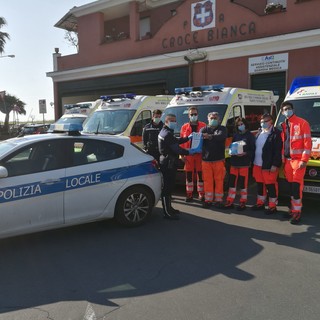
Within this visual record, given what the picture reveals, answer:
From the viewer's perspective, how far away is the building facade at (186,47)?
13.2 meters

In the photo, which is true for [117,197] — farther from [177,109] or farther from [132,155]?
[177,109]

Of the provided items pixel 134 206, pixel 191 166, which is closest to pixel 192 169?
pixel 191 166

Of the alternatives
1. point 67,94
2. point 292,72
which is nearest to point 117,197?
point 292,72

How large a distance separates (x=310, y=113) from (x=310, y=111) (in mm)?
52

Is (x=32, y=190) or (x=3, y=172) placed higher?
(x=3, y=172)

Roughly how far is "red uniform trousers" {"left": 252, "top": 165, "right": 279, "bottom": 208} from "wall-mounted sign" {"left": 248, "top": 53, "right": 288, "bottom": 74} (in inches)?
308

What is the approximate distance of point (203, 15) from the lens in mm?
15531

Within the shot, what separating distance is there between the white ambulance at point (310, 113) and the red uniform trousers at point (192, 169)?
166 cm

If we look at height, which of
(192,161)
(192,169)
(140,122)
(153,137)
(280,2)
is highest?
(280,2)

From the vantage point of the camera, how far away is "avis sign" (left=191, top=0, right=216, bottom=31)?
1526 cm

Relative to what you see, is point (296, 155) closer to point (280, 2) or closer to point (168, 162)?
point (168, 162)

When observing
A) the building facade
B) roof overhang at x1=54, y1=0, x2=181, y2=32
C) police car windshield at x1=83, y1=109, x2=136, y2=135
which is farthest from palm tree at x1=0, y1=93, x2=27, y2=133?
police car windshield at x1=83, y1=109, x2=136, y2=135

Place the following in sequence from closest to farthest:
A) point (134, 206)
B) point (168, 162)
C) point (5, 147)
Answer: point (5, 147) → point (134, 206) → point (168, 162)

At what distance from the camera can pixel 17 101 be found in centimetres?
4919
